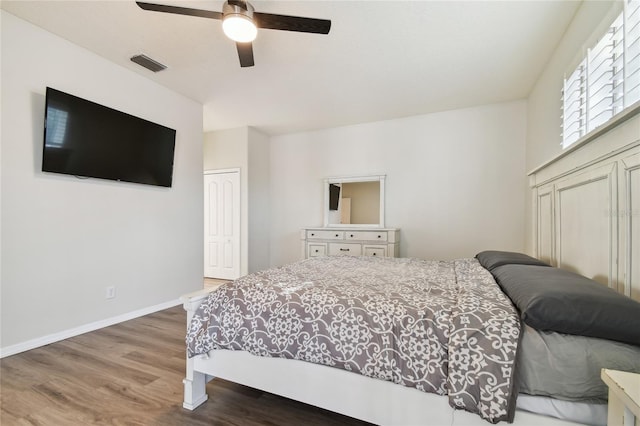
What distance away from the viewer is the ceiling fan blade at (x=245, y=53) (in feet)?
6.59

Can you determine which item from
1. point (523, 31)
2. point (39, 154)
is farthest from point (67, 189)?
point (523, 31)

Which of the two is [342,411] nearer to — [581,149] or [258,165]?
[581,149]

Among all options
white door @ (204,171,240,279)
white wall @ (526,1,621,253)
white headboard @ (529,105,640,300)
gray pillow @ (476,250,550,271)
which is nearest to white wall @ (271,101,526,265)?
white wall @ (526,1,621,253)

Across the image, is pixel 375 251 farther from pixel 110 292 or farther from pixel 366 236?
pixel 110 292

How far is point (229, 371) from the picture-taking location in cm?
157

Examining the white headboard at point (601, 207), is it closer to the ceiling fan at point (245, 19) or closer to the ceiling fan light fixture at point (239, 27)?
the ceiling fan at point (245, 19)

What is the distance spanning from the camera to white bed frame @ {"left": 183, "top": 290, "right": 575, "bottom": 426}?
117 centimetres

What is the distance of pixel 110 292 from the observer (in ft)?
9.25

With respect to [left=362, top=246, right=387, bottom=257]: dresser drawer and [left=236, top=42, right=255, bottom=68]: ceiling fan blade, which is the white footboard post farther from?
[left=362, top=246, right=387, bottom=257]: dresser drawer

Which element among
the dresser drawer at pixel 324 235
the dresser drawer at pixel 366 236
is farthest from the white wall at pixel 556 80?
the dresser drawer at pixel 324 235

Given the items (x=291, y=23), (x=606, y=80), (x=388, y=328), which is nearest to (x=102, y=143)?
(x=291, y=23)

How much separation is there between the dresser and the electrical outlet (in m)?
2.46

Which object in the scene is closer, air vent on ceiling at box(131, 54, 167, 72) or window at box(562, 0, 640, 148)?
window at box(562, 0, 640, 148)

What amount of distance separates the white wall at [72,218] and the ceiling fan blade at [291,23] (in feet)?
6.61
